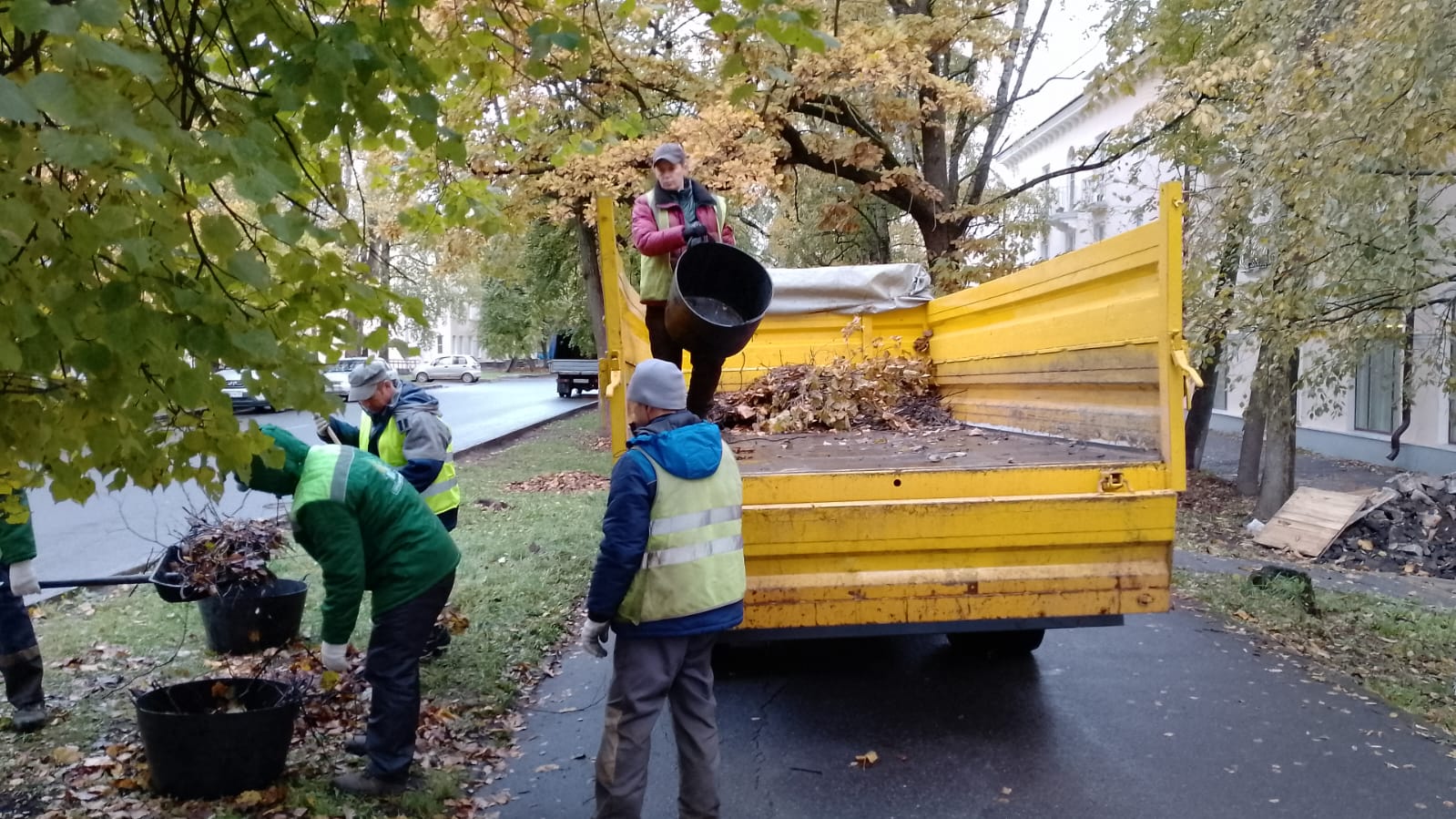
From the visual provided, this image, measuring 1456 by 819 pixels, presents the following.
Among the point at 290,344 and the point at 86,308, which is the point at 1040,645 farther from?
the point at 86,308

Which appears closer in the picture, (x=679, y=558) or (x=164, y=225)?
(x=164, y=225)

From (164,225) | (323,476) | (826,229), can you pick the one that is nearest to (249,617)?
(323,476)

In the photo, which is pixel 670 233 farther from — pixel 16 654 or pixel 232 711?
pixel 16 654

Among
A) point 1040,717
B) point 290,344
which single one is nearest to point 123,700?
point 290,344

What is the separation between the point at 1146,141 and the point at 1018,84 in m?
3.30

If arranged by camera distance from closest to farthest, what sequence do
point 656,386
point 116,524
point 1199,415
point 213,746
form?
point 656,386 < point 213,746 < point 116,524 < point 1199,415

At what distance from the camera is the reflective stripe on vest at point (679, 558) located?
3.34 meters

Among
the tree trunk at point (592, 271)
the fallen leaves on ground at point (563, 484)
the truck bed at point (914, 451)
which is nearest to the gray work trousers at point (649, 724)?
the truck bed at point (914, 451)

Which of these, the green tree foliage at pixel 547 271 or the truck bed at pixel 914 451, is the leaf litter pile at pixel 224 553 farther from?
the green tree foliage at pixel 547 271

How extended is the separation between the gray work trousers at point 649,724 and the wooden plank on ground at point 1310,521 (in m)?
8.67

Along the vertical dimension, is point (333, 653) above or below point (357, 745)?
above

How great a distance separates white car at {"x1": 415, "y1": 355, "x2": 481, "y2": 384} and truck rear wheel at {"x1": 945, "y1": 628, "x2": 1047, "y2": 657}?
51.4m

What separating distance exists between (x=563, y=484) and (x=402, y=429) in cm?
787

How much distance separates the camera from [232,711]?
3.88 metres
